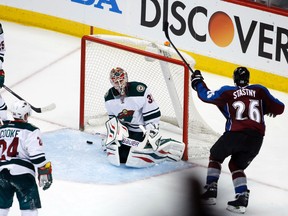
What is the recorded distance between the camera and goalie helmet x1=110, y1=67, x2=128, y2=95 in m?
8.70

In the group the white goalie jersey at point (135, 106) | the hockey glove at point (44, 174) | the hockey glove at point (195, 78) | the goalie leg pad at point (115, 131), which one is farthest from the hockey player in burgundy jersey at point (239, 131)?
the hockey glove at point (44, 174)

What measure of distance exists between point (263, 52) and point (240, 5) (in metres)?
0.41

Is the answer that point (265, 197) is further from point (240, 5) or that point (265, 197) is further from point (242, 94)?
point (240, 5)

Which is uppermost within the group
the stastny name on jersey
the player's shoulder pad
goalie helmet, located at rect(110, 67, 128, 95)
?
the stastny name on jersey

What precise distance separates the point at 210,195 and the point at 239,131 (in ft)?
1.56

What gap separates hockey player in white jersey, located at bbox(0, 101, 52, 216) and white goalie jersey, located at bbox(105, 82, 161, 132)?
1573mm

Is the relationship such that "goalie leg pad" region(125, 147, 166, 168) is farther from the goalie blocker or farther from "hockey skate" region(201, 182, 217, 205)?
"hockey skate" region(201, 182, 217, 205)

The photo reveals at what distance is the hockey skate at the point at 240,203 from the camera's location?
8094 millimetres

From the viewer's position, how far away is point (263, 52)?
351 inches

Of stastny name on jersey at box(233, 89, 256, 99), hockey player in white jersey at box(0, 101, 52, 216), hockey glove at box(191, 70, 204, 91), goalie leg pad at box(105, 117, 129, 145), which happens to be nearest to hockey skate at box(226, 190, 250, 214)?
stastny name on jersey at box(233, 89, 256, 99)

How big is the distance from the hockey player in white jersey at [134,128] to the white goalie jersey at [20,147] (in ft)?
5.07

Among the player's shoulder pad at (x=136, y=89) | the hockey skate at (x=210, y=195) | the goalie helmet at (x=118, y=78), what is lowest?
the hockey skate at (x=210, y=195)

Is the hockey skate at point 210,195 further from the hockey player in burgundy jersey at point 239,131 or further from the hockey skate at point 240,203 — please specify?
the hockey skate at point 240,203

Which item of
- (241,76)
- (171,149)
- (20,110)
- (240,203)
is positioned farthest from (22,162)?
(171,149)
